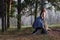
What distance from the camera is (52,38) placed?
9031 millimetres

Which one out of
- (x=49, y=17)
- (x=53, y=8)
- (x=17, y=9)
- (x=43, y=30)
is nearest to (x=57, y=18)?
(x=49, y=17)

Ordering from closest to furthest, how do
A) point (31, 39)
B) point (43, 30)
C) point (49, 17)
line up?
1. point (31, 39)
2. point (43, 30)
3. point (49, 17)

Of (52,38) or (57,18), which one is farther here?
(57,18)

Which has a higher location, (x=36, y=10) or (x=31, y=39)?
(x=36, y=10)

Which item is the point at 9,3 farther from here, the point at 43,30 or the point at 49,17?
the point at 49,17

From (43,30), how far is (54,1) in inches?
180

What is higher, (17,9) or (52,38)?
(17,9)

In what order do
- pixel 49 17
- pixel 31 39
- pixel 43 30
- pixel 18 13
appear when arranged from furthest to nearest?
1. pixel 49 17
2. pixel 18 13
3. pixel 43 30
4. pixel 31 39

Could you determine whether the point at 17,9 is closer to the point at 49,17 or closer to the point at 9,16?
the point at 9,16

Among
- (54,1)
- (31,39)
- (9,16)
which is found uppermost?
(54,1)

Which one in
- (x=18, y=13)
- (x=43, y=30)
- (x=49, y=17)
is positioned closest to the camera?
(x=43, y=30)

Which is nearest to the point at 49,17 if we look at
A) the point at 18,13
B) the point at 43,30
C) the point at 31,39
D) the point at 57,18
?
the point at 57,18

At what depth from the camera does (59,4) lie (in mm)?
14602

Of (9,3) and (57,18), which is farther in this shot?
(57,18)
